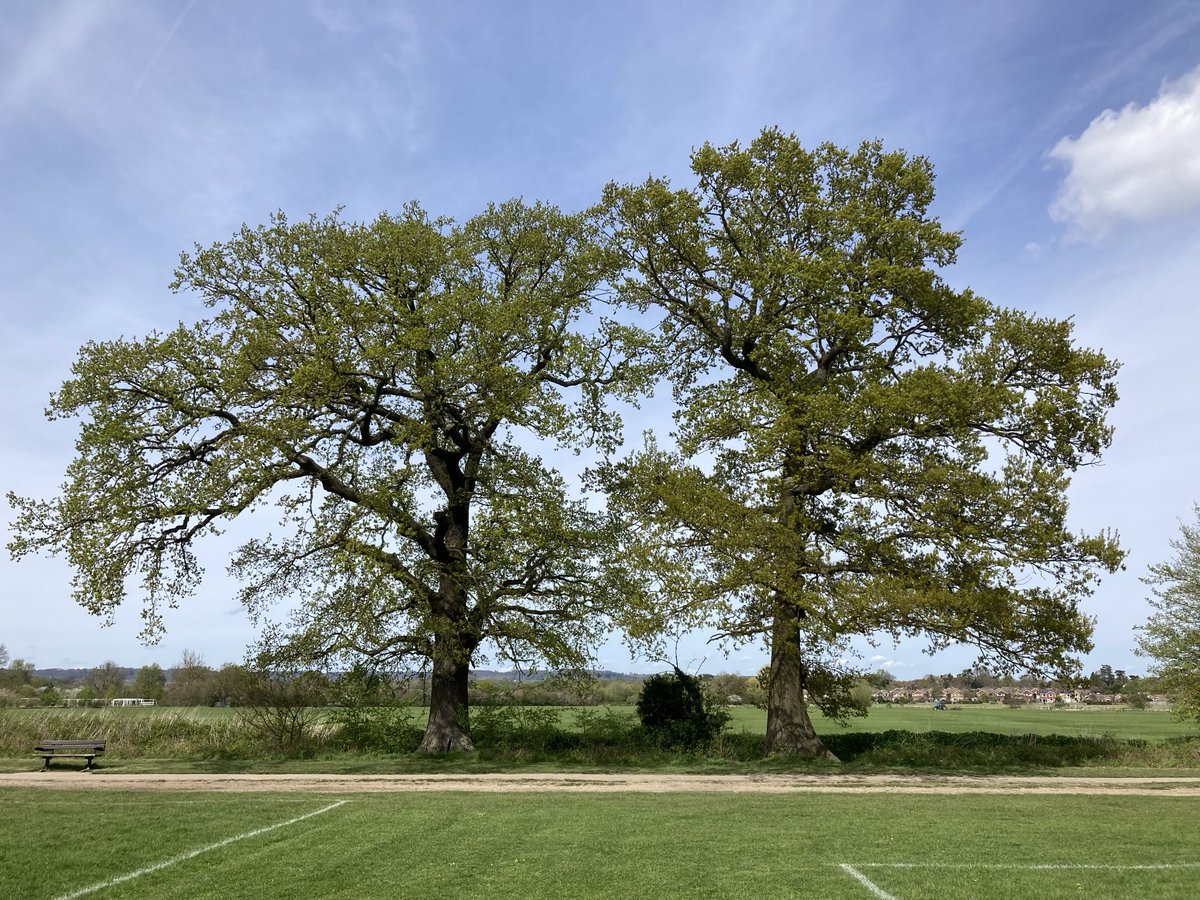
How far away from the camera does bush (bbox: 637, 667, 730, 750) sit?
22781 millimetres

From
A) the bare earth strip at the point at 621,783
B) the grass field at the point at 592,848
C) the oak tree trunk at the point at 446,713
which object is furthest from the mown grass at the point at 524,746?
the grass field at the point at 592,848

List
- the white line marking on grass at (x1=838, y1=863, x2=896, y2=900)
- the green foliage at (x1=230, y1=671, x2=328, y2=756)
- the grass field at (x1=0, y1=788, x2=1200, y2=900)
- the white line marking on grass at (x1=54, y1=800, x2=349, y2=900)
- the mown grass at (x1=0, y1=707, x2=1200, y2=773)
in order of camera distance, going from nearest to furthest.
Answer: the white line marking on grass at (x1=838, y1=863, x2=896, y2=900)
the white line marking on grass at (x1=54, y1=800, x2=349, y2=900)
the grass field at (x1=0, y1=788, x2=1200, y2=900)
the mown grass at (x1=0, y1=707, x2=1200, y2=773)
the green foliage at (x1=230, y1=671, x2=328, y2=756)

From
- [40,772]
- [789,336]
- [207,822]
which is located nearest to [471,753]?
[40,772]

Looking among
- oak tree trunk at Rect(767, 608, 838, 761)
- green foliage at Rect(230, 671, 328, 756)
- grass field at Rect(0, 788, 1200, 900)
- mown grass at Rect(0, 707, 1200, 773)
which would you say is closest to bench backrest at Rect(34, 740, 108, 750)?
mown grass at Rect(0, 707, 1200, 773)

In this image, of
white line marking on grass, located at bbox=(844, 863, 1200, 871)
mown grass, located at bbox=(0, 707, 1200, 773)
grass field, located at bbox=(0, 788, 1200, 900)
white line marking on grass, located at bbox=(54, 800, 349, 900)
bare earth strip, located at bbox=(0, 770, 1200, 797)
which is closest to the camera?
white line marking on grass, located at bbox=(54, 800, 349, 900)

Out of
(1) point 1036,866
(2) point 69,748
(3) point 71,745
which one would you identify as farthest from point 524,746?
(1) point 1036,866

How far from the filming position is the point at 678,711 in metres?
23.3

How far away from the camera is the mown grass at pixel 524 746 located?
20625 millimetres

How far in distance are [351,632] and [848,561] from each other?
12.9 meters

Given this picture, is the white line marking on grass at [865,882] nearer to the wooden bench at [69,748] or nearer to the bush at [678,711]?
the bush at [678,711]

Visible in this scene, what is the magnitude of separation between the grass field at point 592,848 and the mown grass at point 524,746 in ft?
22.9

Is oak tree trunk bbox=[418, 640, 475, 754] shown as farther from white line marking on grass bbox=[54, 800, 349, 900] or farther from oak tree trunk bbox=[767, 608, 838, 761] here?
white line marking on grass bbox=[54, 800, 349, 900]

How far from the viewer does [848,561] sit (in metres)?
20.9

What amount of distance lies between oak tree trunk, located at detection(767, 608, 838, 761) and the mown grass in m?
0.79
